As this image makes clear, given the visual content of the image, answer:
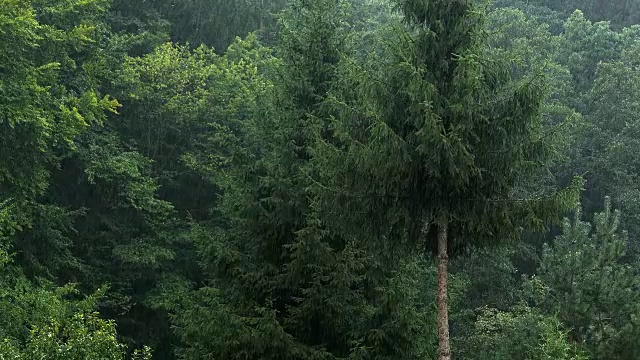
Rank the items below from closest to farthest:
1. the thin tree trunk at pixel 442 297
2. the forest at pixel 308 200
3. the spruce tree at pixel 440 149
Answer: the spruce tree at pixel 440 149 < the forest at pixel 308 200 < the thin tree trunk at pixel 442 297

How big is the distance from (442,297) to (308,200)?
10.8 ft

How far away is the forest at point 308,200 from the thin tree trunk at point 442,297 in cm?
3

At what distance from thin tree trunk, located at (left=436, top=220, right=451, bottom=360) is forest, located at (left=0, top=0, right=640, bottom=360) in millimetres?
33

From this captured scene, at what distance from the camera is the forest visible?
34.9 ft

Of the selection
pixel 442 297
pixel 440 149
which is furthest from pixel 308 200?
pixel 440 149

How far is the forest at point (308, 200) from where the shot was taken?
34.9ft

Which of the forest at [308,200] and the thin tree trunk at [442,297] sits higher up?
the forest at [308,200]

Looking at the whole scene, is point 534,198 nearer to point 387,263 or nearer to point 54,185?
point 387,263

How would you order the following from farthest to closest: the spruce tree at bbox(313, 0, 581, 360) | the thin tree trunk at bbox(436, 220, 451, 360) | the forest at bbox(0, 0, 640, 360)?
the thin tree trunk at bbox(436, 220, 451, 360), the forest at bbox(0, 0, 640, 360), the spruce tree at bbox(313, 0, 581, 360)

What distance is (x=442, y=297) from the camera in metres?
11.0

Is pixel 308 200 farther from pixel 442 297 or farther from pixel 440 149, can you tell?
pixel 440 149

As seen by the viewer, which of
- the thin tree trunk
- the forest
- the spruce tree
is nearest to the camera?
the spruce tree

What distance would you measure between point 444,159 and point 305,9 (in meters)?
6.71

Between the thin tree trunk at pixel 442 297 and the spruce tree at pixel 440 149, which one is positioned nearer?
the spruce tree at pixel 440 149
